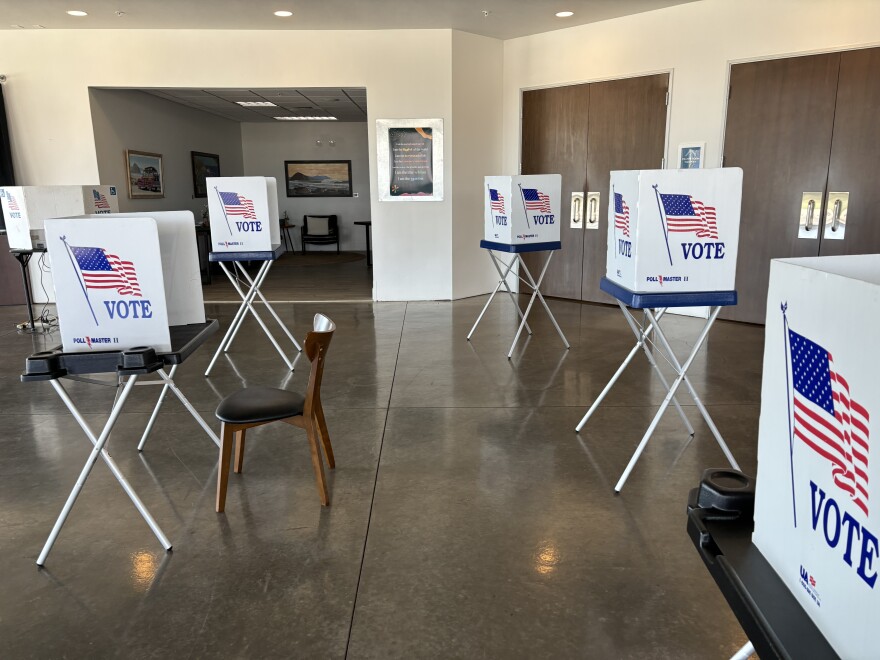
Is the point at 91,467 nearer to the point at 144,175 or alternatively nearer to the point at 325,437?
the point at 325,437

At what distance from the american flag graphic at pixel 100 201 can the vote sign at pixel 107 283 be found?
195 inches

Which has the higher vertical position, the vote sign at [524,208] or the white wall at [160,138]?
the white wall at [160,138]

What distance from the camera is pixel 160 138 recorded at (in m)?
9.38

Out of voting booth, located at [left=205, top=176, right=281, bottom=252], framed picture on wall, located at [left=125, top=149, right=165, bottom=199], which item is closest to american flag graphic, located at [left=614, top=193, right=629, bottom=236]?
voting booth, located at [left=205, top=176, right=281, bottom=252]

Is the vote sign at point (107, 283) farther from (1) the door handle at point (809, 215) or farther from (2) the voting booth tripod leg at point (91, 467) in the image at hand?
(1) the door handle at point (809, 215)

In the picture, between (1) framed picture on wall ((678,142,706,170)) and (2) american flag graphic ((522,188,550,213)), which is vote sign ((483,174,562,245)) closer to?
(2) american flag graphic ((522,188,550,213))

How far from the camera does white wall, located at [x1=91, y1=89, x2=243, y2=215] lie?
25.1ft

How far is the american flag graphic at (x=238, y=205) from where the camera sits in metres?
4.89

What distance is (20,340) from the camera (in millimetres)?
6055

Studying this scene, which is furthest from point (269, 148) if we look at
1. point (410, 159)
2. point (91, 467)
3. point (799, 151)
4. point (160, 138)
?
point (91, 467)

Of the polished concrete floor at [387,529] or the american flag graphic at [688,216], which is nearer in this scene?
the polished concrete floor at [387,529]

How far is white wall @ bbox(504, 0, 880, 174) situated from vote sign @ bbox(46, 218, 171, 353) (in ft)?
18.9

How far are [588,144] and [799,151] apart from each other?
224 centimetres

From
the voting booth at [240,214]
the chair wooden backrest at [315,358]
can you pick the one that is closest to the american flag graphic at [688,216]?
the chair wooden backrest at [315,358]
